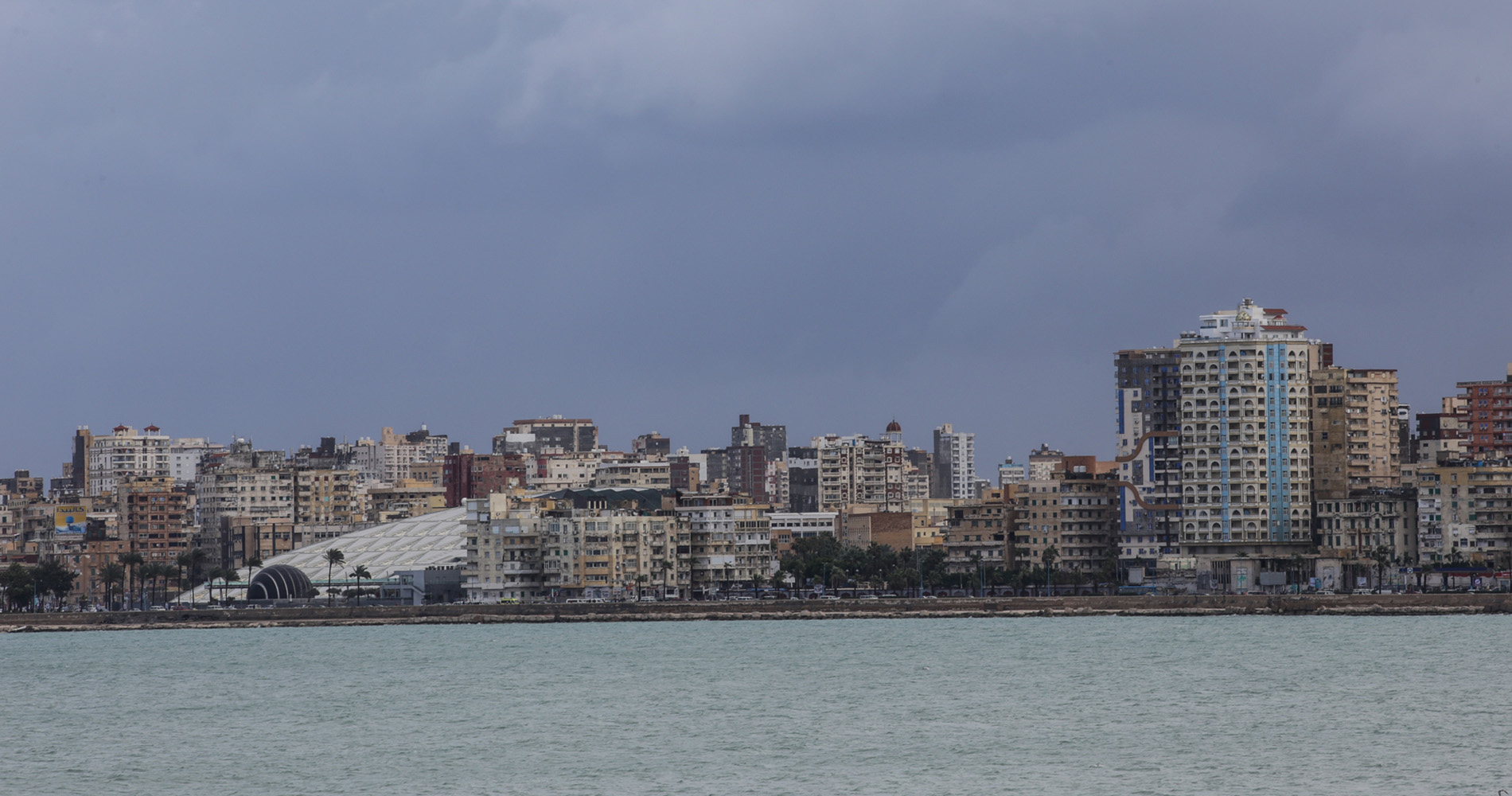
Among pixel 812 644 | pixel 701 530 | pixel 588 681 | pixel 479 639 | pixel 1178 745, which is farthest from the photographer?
pixel 701 530

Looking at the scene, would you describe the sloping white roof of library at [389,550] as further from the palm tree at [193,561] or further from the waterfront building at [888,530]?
the waterfront building at [888,530]

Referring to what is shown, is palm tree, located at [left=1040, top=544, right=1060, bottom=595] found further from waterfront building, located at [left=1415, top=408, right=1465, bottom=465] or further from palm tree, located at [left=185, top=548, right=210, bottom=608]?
palm tree, located at [left=185, top=548, right=210, bottom=608]

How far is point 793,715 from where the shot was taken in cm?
7588

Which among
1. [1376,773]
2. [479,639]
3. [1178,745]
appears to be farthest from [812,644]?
[1376,773]

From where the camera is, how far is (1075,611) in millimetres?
144375

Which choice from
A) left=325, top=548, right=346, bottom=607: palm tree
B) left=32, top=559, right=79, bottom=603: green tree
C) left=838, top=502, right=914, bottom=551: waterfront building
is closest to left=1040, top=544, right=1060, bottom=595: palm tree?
left=838, top=502, right=914, bottom=551: waterfront building

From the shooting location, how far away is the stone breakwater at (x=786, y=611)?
137 m

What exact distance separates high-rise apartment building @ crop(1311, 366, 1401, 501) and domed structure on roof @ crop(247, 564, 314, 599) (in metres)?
72.9

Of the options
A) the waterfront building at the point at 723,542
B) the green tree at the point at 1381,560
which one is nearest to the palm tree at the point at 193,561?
the waterfront building at the point at 723,542

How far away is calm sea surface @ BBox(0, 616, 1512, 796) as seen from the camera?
194 feet

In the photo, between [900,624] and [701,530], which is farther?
[701,530]

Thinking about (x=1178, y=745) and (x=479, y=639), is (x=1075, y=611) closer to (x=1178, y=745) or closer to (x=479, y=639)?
(x=479, y=639)

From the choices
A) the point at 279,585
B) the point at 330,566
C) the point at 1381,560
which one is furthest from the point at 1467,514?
the point at 279,585

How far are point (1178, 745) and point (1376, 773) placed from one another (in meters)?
8.18
